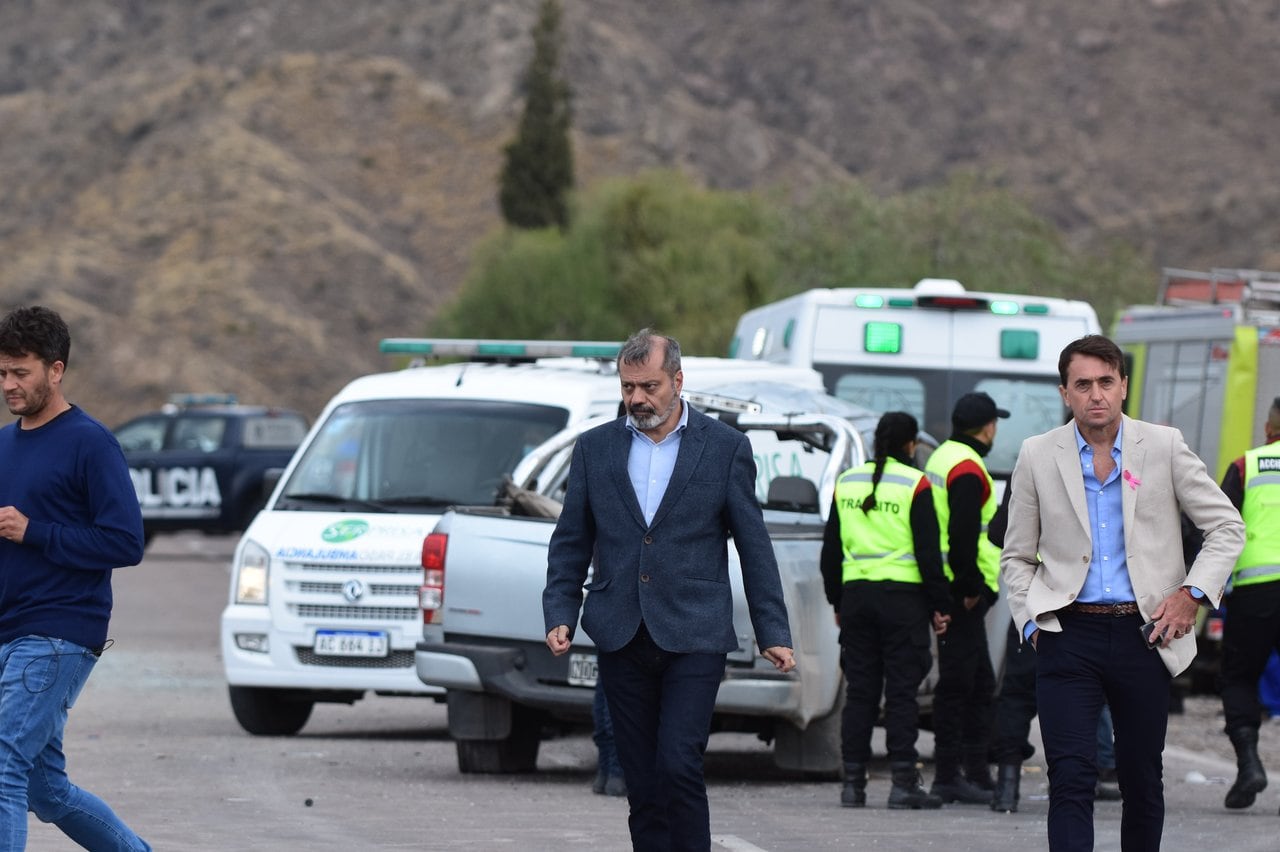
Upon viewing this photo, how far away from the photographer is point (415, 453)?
14.1 m

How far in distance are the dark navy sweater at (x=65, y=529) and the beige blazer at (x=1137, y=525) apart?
2660 mm

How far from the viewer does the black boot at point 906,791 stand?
10.9 metres

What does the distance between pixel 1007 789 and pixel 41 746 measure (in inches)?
207

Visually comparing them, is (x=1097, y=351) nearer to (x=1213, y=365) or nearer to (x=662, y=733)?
(x=662, y=733)

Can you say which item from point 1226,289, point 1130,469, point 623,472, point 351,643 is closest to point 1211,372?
point 1226,289

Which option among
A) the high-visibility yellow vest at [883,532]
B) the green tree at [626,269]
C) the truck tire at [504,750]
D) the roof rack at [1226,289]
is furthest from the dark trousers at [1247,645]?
the green tree at [626,269]

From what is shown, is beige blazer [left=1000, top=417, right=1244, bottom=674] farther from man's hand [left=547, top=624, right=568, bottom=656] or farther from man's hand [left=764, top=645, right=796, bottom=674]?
man's hand [left=547, top=624, right=568, bottom=656]

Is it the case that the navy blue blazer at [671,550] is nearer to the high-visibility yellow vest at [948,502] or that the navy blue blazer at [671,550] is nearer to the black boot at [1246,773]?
the high-visibility yellow vest at [948,502]

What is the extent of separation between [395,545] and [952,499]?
3.88 meters

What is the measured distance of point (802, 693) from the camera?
1121 cm

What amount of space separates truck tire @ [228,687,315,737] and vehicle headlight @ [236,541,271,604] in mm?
A: 554

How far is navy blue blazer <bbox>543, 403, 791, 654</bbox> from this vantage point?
7.19 metres

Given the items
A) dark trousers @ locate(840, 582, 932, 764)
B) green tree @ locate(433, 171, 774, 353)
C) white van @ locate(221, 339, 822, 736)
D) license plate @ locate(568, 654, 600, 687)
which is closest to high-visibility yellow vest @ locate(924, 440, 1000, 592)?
dark trousers @ locate(840, 582, 932, 764)

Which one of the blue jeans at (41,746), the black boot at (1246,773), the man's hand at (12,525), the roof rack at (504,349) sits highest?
the roof rack at (504,349)
